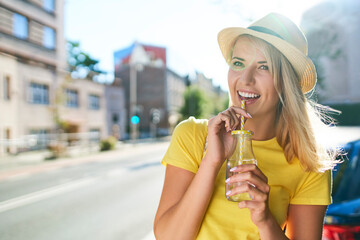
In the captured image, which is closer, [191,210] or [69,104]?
[191,210]

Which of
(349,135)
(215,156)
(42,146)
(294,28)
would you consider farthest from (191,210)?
(42,146)

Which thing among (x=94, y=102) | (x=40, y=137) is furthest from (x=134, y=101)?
(x=40, y=137)

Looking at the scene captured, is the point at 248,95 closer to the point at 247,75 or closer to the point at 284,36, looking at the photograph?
the point at 247,75

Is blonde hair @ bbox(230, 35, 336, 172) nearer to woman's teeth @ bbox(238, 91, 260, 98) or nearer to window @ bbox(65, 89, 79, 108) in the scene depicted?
woman's teeth @ bbox(238, 91, 260, 98)

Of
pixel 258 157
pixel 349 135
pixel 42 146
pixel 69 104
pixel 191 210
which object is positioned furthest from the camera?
pixel 69 104

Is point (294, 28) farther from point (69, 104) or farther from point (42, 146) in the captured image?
point (69, 104)

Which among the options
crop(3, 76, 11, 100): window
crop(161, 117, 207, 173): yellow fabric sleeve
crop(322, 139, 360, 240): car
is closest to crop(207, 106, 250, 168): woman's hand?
crop(161, 117, 207, 173): yellow fabric sleeve

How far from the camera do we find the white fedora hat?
1.34 metres

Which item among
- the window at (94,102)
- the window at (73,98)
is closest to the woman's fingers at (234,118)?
the window at (73,98)

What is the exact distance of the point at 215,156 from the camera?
115cm

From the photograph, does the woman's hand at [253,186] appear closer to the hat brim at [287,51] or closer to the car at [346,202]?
the hat brim at [287,51]

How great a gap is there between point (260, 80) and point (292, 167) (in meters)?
0.47

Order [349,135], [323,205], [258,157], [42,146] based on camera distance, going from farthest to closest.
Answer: [42,146]
[349,135]
[258,157]
[323,205]

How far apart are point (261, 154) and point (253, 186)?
0.47 m
